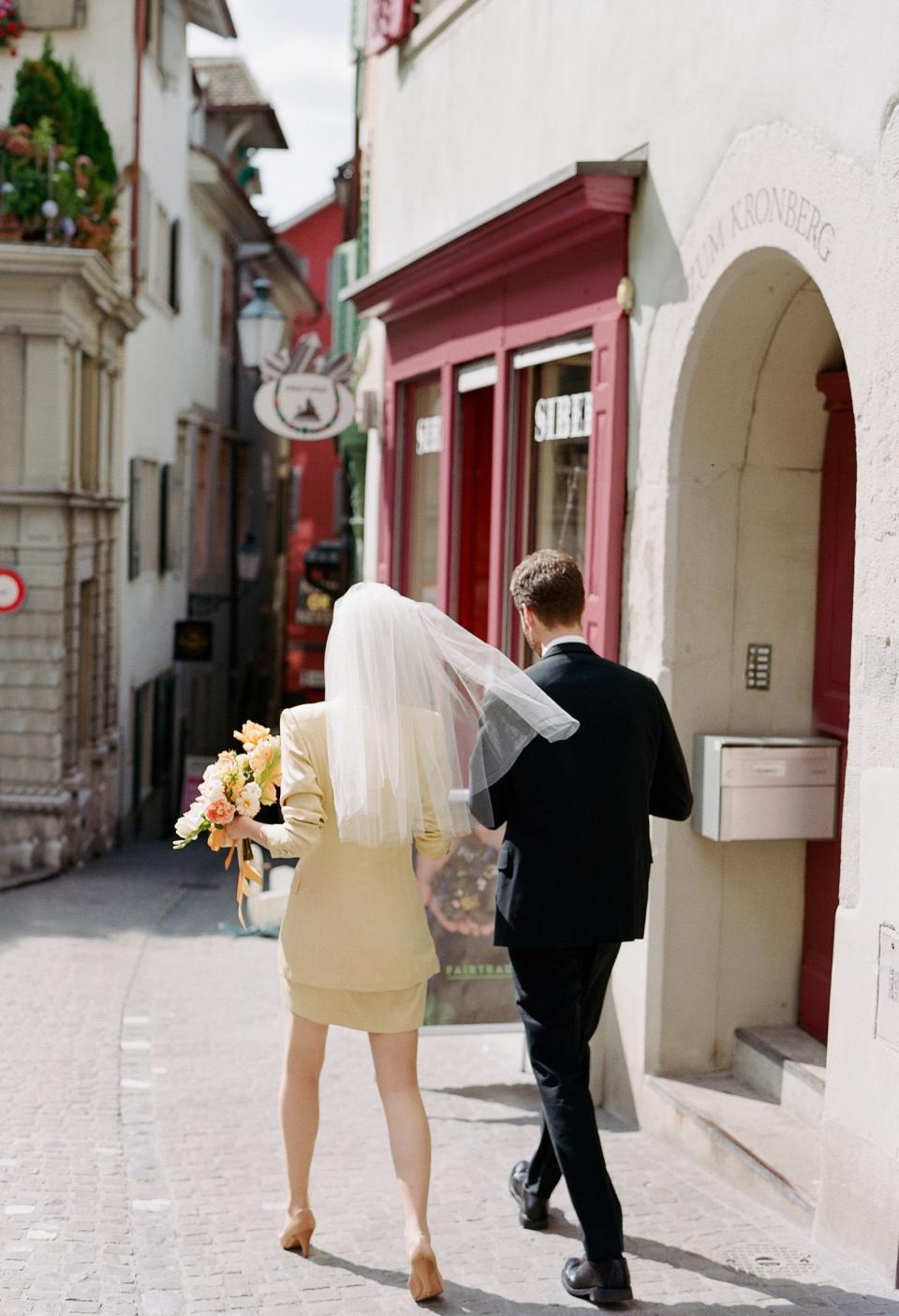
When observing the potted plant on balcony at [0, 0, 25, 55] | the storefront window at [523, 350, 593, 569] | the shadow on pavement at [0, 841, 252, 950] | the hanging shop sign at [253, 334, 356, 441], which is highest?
the potted plant on balcony at [0, 0, 25, 55]

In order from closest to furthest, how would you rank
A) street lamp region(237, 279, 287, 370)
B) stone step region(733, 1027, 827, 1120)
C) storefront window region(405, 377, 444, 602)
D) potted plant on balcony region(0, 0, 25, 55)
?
stone step region(733, 1027, 827, 1120) → storefront window region(405, 377, 444, 602) → street lamp region(237, 279, 287, 370) → potted plant on balcony region(0, 0, 25, 55)

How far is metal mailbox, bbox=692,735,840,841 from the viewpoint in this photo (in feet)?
19.7

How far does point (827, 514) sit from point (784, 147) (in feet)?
4.75

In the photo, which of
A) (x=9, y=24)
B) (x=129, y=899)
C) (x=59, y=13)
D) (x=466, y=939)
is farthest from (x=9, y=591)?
(x=466, y=939)

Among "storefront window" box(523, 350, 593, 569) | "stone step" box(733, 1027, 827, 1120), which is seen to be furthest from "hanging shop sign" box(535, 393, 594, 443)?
"stone step" box(733, 1027, 827, 1120)

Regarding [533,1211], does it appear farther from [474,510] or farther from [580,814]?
[474,510]

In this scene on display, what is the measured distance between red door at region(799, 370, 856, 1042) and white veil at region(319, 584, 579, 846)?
6.22ft

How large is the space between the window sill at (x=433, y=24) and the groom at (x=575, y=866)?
6.14m

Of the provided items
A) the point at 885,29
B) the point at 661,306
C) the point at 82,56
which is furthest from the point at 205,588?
the point at 885,29

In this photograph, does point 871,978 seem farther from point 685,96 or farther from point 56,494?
point 56,494

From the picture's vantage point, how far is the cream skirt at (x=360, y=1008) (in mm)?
4633

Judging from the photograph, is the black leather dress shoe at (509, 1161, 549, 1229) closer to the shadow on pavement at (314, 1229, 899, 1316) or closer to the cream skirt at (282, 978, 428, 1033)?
the shadow on pavement at (314, 1229, 899, 1316)

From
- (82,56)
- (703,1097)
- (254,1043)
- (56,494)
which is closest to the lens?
(703,1097)

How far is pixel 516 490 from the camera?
8648 millimetres
